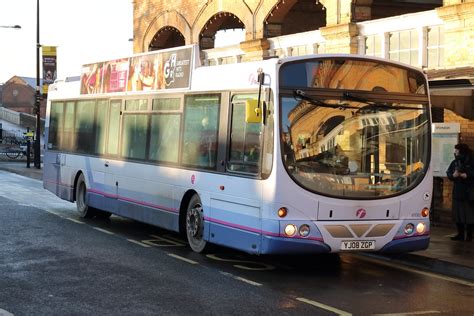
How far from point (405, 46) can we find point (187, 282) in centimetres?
964

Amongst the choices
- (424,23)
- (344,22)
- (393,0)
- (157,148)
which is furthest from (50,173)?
(393,0)

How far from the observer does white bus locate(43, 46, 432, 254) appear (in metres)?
8.74

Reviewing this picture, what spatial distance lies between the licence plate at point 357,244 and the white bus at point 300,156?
14 millimetres

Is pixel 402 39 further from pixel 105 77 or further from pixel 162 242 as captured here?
pixel 162 242

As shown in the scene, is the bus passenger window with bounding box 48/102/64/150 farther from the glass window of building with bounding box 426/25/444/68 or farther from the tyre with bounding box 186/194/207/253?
the glass window of building with bounding box 426/25/444/68

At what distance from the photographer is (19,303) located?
7.28m

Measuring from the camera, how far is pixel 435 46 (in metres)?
15.2

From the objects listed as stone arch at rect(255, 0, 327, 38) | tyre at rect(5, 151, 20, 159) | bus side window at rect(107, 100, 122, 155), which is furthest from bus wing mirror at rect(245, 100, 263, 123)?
tyre at rect(5, 151, 20, 159)

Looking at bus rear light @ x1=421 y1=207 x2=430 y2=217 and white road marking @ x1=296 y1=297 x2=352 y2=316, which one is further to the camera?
bus rear light @ x1=421 y1=207 x2=430 y2=217

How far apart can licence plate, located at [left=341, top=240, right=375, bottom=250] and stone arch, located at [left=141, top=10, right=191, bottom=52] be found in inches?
643

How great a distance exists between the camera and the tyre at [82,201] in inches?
573

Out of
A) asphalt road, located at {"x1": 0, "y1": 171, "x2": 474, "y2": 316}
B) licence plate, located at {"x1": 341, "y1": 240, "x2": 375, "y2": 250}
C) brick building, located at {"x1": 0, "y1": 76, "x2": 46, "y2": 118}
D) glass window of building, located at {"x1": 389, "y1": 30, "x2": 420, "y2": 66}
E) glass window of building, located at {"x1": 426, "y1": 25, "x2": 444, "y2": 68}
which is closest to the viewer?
asphalt road, located at {"x1": 0, "y1": 171, "x2": 474, "y2": 316}

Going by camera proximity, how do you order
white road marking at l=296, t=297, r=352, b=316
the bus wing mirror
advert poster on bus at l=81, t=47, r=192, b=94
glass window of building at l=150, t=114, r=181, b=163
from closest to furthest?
white road marking at l=296, t=297, r=352, b=316 < the bus wing mirror < glass window of building at l=150, t=114, r=181, b=163 < advert poster on bus at l=81, t=47, r=192, b=94

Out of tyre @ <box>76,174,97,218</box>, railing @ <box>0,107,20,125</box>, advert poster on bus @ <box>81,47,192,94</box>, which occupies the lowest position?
tyre @ <box>76,174,97,218</box>
